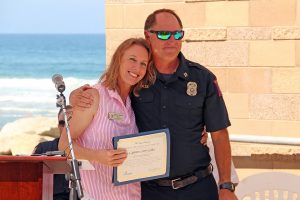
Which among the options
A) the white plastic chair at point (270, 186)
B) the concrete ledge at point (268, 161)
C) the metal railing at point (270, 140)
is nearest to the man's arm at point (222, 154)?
the white plastic chair at point (270, 186)

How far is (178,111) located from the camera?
3721mm

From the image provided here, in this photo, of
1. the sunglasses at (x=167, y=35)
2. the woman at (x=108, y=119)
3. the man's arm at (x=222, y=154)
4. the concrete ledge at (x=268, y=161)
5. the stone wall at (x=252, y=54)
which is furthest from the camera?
the stone wall at (x=252, y=54)

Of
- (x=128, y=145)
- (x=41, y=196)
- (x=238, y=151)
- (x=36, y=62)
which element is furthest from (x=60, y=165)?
(x=36, y=62)

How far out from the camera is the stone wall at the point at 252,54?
22.1 ft

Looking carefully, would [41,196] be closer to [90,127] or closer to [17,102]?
[90,127]

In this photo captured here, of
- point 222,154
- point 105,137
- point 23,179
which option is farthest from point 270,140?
point 23,179

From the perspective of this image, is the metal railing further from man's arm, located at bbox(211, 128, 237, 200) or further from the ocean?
the ocean

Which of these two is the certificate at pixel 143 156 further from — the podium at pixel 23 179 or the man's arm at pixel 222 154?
the podium at pixel 23 179

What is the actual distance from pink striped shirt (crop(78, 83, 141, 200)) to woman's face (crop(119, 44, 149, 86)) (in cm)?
9

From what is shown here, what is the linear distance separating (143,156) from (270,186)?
137cm

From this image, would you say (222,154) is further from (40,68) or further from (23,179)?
(40,68)

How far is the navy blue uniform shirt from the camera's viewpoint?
371 cm

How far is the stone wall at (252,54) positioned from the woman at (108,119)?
11.1 feet

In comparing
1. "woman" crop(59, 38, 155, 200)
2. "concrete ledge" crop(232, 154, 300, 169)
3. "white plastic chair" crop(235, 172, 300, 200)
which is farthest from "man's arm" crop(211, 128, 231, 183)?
"concrete ledge" crop(232, 154, 300, 169)
